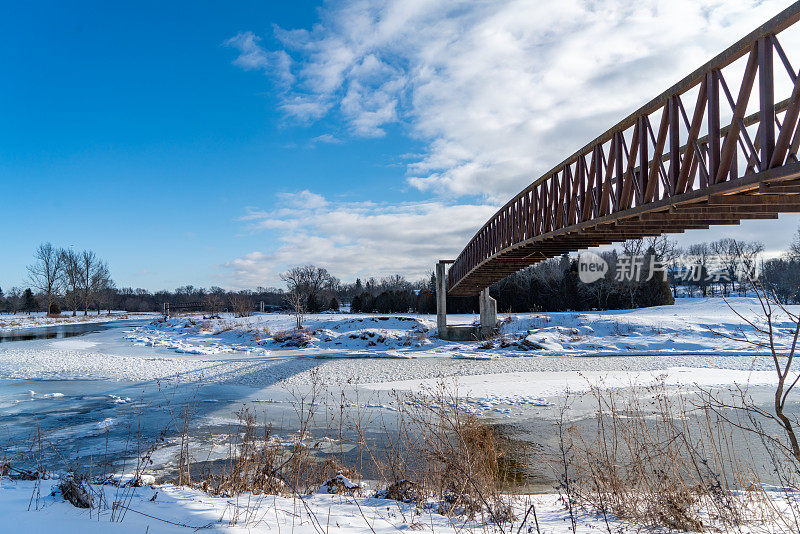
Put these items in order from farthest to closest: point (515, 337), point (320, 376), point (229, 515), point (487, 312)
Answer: point (487, 312)
point (515, 337)
point (320, 376)
point (229, 515)

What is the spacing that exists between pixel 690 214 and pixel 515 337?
17.9 meters

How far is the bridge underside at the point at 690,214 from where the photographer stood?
23.0 feet

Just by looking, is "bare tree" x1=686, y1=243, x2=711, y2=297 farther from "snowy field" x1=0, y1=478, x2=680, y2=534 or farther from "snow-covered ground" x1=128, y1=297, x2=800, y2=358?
"snowy field" x1=0, y1=478, x2=680, y2=534

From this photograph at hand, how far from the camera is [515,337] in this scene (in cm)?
2717

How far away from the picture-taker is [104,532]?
3900mm

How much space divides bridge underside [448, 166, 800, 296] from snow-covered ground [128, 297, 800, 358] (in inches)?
326

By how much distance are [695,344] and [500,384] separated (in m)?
15.4

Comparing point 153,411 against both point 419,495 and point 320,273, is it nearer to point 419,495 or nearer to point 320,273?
point 419,495

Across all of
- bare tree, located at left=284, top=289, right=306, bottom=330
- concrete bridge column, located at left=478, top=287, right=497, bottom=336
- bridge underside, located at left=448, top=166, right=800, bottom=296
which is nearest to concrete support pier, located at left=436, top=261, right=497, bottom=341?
concrete bridge column, located at left=478, top=287, right=497, bottom=336

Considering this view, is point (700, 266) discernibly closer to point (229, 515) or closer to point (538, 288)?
point (538, 288)

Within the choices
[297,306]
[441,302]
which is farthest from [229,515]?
[297,306]

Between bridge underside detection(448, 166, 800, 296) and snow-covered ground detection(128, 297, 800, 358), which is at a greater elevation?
bridge underside detection(448, 166, 800, 296)

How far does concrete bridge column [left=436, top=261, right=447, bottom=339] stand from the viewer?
98.4 ft

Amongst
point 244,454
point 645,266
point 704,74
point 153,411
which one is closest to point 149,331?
point 153,411
